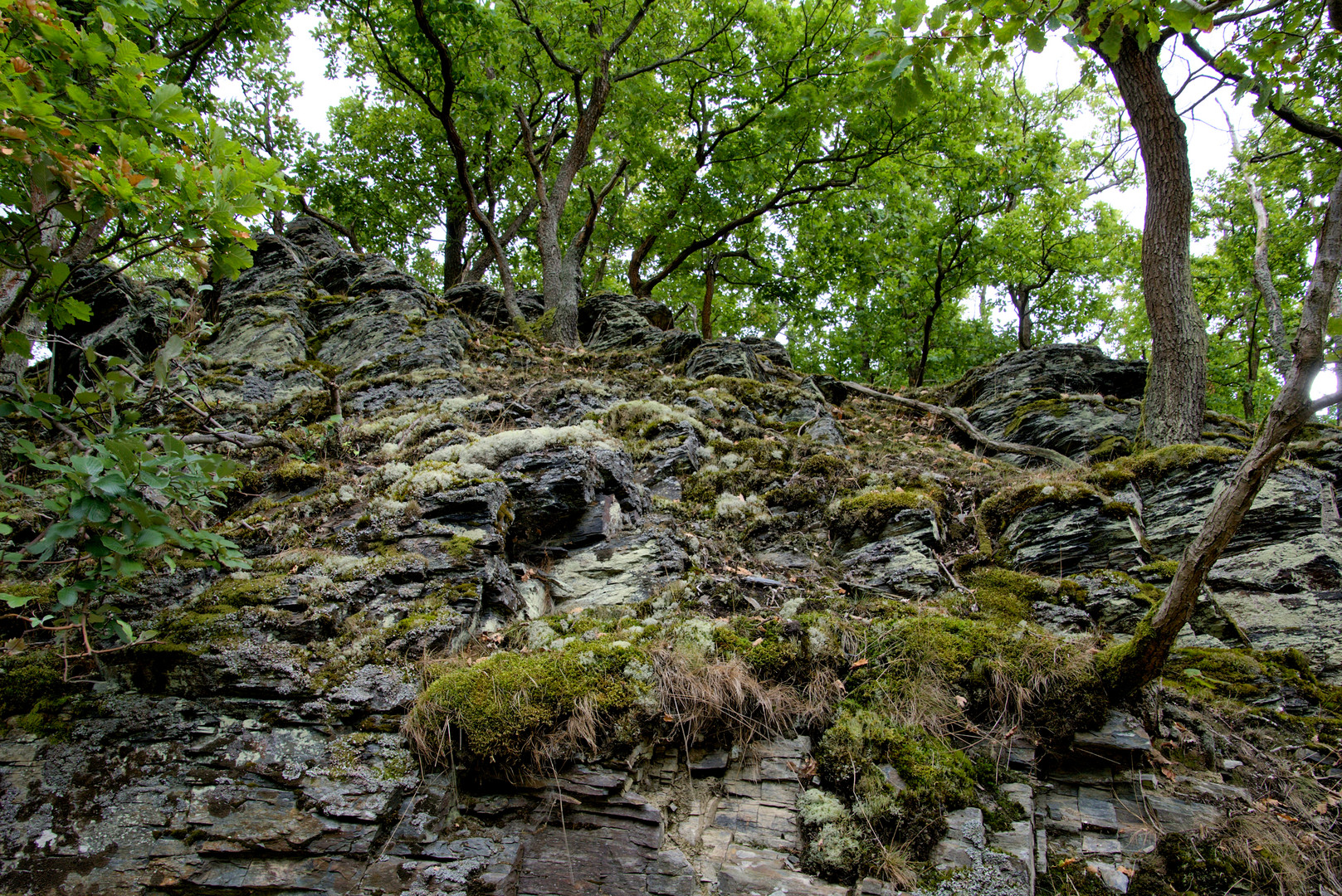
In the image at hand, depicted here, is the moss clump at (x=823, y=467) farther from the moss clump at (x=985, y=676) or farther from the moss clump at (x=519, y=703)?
the moss clump at (x=519, y=703)

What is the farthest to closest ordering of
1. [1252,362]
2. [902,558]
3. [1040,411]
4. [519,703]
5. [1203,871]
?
[1252,362] < [1040,411] < [902,558] < [519,703] < [1203,871]

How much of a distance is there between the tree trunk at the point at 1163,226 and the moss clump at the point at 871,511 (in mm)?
3685

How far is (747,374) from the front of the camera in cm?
1135

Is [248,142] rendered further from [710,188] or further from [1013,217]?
[1013,217]

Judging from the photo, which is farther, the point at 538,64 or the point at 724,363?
the point at 538,64

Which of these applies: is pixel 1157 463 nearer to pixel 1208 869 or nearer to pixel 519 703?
pixel 1208 869

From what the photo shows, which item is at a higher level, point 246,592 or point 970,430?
point 970,430

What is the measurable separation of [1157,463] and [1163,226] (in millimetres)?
3647

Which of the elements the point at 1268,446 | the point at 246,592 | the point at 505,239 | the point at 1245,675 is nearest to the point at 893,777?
the point at 1268,446

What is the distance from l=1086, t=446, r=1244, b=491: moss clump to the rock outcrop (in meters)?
0.03

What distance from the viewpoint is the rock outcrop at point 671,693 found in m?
Answer: 3.44

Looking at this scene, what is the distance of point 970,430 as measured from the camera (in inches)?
395

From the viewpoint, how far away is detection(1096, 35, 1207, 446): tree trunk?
7.98 m

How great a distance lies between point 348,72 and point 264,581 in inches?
714
